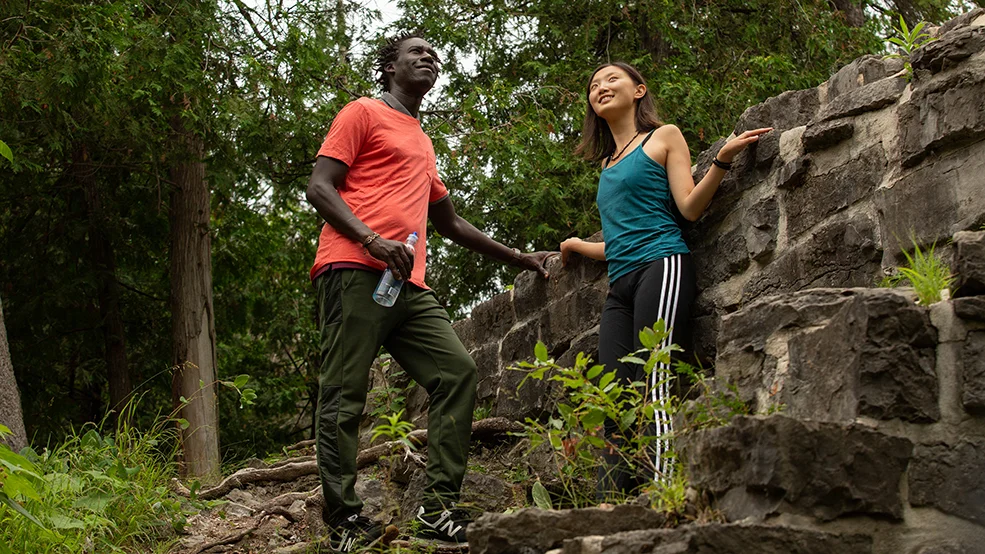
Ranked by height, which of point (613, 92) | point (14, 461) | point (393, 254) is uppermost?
point (613, 92)

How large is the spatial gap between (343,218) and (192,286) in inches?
243

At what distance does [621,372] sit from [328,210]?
4.00 feet

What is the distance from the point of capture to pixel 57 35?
7590 mm

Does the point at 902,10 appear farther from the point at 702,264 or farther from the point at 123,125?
the point at 702,264

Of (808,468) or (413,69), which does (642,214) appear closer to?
(413,69)

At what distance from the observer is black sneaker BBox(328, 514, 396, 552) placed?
3.62m

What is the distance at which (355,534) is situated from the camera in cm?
368

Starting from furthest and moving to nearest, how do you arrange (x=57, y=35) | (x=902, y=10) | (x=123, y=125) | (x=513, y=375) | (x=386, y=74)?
(x=902, y=10) < (x=123, y=125) < (x=57, y=35) < (x=513, y=375) < (x=386, y=74)

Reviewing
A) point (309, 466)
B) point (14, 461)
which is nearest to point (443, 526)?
point (14, 461)

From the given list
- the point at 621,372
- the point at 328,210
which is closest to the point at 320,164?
the point at 328,210

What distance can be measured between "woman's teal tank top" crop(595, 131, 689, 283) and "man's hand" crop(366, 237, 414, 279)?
0.79m

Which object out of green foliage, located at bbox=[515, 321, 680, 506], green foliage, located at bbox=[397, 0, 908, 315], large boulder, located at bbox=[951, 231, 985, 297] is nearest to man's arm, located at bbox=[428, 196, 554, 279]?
green foliage, located at bbox=[515, 321, 680, 506]

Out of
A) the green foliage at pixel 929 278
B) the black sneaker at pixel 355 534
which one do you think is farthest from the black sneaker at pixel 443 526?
the green foliage at pixel 929 278

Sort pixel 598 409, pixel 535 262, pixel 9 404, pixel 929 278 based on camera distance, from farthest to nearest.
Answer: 1. pixel 535 262
2. pixel 9 404
3. pixel 598 409
4. pixel 929 278
